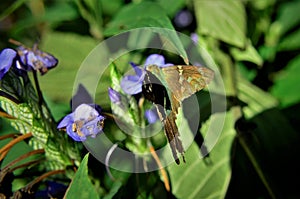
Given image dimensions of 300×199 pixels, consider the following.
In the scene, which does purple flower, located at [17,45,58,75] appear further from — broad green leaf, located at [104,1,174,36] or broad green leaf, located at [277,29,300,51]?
broad green leaf, located at [277,29,300,51]

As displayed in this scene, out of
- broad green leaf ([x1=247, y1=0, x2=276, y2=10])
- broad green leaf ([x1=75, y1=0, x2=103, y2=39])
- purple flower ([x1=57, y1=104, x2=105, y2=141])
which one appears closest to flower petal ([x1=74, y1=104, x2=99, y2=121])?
purple flower ([x1=57, y1=104, x2=105, y2=141])

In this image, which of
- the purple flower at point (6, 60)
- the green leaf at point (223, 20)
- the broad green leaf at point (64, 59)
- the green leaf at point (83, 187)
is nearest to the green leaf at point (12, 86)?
the purple flower at point (6, 60)

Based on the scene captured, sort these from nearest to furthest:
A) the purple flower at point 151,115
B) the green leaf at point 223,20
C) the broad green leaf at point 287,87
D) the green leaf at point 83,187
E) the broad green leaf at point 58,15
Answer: the green leaf at point 83,187 → the purple flower at point 151,115 → the green leaf at point 223,20 → the broad green leaf at point 287,87 → the broad green leaf at point 58,15

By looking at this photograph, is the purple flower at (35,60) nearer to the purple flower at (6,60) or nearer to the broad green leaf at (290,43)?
the purple flower at (6,60)

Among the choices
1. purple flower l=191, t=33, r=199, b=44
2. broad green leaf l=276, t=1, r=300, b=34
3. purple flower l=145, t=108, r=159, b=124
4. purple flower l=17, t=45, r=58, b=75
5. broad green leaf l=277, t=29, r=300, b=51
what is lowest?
broad green leaf l=277, t=29, r=300, b=51

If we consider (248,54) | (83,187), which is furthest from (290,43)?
(83,187)
